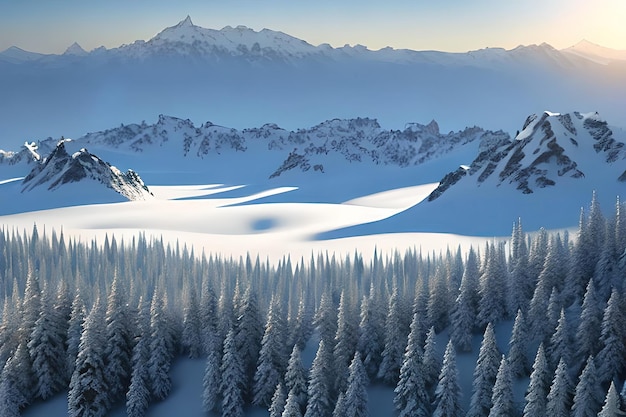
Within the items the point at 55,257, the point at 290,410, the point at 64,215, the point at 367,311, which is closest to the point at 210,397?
the point at 290,410

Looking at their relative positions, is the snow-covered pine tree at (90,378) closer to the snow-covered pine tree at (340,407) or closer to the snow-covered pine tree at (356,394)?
the snow-covered pine tree at (340,407)

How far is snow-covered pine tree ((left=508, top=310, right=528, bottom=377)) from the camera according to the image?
60.5 metres

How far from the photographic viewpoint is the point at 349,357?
6938cm

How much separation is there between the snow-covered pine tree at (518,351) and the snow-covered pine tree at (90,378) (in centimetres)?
4434

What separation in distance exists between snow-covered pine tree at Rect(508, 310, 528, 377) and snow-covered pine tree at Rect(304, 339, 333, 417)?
18.5 m

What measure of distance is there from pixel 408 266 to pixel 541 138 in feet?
314

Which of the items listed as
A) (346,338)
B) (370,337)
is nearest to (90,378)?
(346,338)

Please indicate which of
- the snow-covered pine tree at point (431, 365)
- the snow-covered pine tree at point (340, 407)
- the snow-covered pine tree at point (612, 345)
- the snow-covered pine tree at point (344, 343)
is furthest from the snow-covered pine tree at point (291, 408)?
the snow-covered pine tree at point (612, 345)

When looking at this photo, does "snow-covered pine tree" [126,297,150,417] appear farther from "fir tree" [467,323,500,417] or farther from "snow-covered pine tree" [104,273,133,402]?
"fir tree" [467,323,500,417]

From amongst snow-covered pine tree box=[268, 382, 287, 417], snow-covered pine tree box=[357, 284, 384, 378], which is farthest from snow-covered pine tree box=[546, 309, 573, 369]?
snow-covered pine tree box=[268, 382, 287, 417]

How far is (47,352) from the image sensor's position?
2884 inches

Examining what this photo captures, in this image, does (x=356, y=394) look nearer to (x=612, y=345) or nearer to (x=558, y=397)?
(x=558, y=397)

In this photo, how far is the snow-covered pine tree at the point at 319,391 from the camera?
61.7 metres

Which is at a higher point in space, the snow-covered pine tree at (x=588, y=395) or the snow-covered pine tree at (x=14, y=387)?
the snow-covered pine tree at (x=588, y=395)
